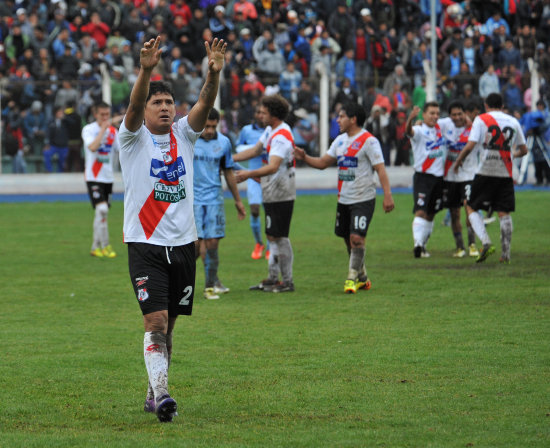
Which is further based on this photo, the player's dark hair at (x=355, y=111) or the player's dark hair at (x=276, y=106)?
the player's dark hair at (x=276, y=106)

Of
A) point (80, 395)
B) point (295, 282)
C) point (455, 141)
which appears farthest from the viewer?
point (455, 141)

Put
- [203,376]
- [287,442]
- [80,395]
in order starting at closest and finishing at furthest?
[287,442]
[80,395]
[203,376]

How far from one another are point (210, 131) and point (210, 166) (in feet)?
1.29

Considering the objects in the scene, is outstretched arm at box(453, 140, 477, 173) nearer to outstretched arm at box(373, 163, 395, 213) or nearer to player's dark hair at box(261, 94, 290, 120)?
outstretched arm at box(373, 163, 395, 213)

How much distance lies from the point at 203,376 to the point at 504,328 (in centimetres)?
321

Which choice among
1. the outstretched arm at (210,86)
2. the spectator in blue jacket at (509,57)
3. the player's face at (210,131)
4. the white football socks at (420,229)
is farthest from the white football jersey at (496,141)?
the spectator in blue jacket at (509,57)

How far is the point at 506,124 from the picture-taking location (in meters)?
14.1

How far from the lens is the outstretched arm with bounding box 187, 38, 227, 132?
256 inches

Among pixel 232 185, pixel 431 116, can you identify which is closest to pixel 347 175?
pixel 232 185

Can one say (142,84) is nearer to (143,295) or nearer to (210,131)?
(143,295)

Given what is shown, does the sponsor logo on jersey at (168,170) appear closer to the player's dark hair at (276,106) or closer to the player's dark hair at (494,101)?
the player's dark hair at (276,106)

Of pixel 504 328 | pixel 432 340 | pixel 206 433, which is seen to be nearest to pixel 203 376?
pixel 206 433

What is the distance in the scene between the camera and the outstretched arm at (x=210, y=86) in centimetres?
649

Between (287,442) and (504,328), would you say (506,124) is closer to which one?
(504,328)
